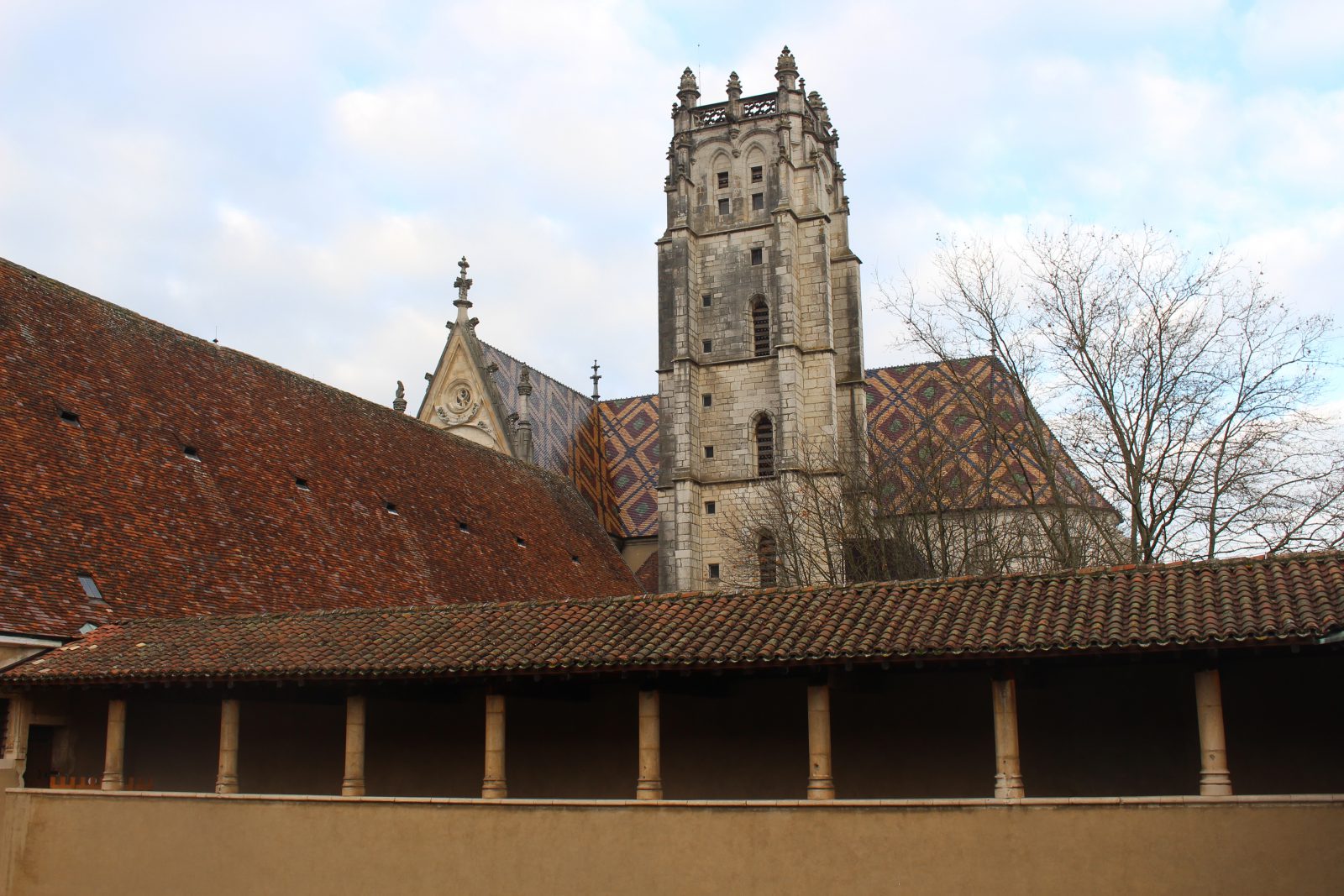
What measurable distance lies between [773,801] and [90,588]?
341 inches

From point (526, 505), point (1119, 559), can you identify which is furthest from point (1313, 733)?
point (526, 505)

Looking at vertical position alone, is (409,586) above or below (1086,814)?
above

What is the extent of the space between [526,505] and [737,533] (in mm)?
5405

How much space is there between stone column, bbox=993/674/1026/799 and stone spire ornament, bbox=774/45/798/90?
966 inches

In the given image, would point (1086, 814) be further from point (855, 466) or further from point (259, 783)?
point (855, 466)

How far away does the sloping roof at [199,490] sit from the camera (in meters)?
16.3

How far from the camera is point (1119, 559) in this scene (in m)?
21.1

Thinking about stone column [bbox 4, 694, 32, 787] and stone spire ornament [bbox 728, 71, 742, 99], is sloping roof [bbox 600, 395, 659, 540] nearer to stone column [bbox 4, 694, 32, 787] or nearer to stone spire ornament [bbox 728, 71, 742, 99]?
stone spire ornament [bbox 728, 71, 742, 99]

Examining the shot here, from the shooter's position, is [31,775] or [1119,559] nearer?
A: [31,775]

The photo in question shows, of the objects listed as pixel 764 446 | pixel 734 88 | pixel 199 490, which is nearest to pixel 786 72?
pixel 734 88

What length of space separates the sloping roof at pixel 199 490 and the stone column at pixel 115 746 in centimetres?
107

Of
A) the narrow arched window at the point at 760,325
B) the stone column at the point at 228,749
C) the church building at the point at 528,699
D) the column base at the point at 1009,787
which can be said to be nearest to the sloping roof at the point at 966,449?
the church building at the point at 528,699

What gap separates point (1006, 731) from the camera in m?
12.1

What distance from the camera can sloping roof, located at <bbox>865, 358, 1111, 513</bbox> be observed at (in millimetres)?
22656
